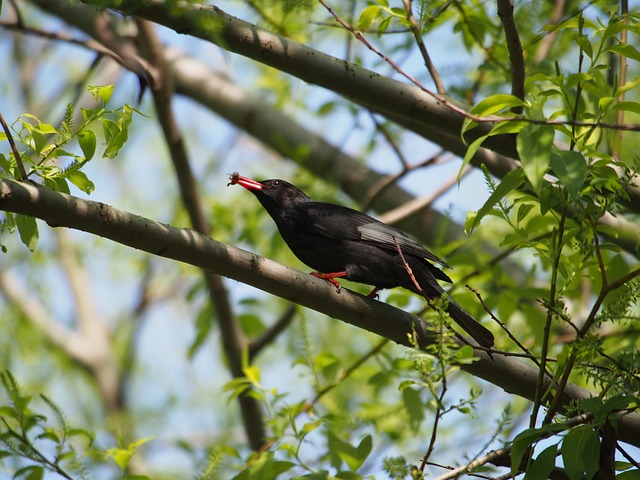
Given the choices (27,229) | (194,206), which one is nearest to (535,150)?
(27,229)

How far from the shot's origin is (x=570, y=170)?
2.35m

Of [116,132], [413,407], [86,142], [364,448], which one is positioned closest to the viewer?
[86,142]

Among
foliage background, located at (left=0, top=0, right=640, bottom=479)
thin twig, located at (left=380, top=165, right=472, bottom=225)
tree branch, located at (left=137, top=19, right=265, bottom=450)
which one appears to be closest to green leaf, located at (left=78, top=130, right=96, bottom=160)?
foliage background, located at (left=0, top=0, right=640, bottom=479)

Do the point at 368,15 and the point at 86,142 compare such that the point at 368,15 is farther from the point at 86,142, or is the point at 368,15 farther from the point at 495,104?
the point at 86,142

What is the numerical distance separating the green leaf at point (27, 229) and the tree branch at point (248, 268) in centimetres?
32

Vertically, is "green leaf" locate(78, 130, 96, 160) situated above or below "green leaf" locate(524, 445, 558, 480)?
above

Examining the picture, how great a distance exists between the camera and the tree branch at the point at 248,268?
281 cm

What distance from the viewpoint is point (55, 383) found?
9805 millimetres

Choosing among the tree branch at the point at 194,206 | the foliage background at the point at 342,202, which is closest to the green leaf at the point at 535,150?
→ the foliage background at the point at 342,202

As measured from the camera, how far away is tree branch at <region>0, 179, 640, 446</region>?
111 inches

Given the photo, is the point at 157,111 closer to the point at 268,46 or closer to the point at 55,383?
the point at 268,46

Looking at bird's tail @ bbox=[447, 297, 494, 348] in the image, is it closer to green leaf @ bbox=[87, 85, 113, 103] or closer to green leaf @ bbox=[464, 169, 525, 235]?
green leaf @ bbox=[464, 169, 525, 235]

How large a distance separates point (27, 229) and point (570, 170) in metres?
2.17

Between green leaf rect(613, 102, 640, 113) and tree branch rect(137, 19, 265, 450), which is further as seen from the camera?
tree branch rect(137, 19, 265, 450)
